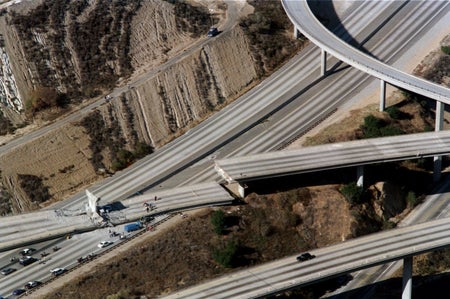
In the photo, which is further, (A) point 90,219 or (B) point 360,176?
(B) point 360,176

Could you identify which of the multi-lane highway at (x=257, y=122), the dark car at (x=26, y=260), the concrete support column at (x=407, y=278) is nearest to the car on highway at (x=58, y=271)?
the dark car at (x=26, y=260)

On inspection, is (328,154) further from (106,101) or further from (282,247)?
(106,101)

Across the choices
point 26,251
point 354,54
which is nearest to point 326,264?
point 26,251

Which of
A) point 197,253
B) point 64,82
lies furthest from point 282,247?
point 64,82

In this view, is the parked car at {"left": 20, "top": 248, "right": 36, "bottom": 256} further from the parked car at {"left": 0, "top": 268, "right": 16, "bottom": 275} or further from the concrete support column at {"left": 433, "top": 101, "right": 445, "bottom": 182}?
the concrete support column at {"left": 433, "top": 101, "right": 445, "bottom": 182}

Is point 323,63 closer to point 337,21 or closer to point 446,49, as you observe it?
point 337,21
